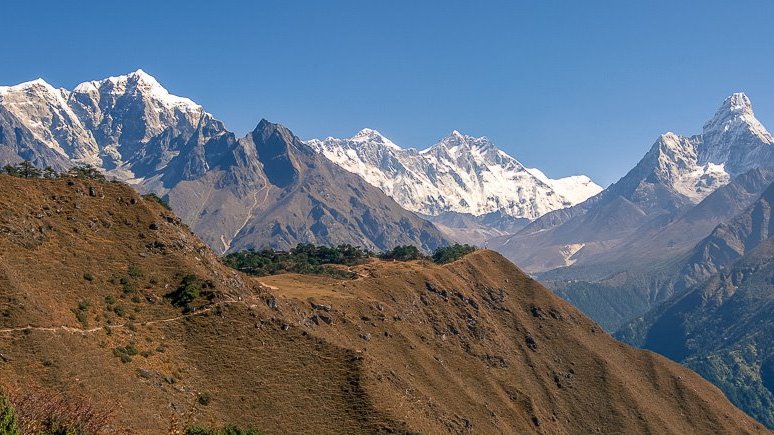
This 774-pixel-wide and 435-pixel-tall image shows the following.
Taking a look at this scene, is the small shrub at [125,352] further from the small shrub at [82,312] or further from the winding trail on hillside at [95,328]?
the small shrub at [82,312]

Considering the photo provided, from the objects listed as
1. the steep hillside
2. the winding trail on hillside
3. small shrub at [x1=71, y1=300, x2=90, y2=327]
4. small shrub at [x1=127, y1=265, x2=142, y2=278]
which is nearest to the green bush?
the steep hillside

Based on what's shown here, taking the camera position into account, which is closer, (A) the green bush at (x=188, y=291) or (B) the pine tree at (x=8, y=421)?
(B) the pine tree at (x=8, y=421)

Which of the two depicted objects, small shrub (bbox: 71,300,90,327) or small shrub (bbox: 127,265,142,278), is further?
small shrub (bbox: 127,265,142,278)

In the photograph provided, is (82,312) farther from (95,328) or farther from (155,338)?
(155,338)

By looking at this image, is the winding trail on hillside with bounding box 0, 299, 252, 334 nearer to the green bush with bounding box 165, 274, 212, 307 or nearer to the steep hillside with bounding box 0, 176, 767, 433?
the steep hillside with bounding box 0, 176, 767, 433

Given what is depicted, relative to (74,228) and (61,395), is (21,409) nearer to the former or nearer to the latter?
(61,395)

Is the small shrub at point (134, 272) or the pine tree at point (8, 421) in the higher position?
the small shrub at point (134, 272)

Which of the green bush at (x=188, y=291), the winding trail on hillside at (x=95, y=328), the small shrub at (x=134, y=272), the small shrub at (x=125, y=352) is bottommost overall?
the small shrub at (x=125, y=352)

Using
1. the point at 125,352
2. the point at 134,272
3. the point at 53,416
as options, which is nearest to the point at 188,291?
the point at 134,272

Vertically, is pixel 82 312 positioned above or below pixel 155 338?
above

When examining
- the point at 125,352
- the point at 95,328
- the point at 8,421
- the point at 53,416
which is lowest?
the point at 8,421

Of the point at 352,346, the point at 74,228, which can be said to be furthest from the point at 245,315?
the point at 74,228

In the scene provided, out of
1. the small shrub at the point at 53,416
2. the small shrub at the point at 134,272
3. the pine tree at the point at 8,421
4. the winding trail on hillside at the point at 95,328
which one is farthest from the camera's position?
the small shrub at the point at 134,272

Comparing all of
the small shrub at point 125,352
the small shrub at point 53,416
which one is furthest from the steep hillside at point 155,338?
the small shrub at point 53,416
